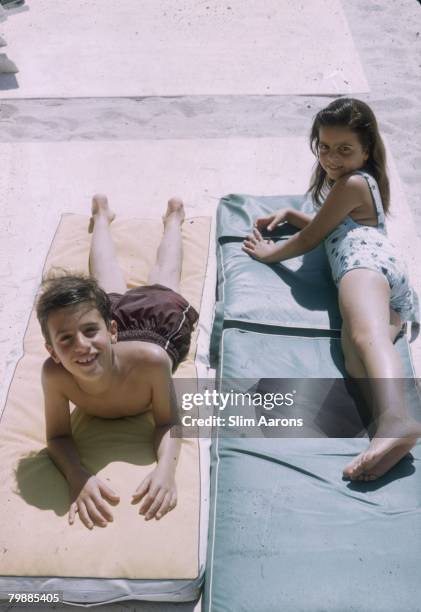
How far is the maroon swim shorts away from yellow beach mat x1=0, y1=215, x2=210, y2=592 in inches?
4.5

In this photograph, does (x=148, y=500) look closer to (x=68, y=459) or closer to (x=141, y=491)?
(x=141, y=491)

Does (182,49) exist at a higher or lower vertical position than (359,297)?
higher

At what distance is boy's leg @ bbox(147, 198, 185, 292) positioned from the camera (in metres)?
3.50

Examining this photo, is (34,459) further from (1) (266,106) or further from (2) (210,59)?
(2) (210,59)

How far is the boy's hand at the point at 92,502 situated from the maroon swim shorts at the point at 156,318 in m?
0.64

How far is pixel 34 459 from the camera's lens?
274 centimetres

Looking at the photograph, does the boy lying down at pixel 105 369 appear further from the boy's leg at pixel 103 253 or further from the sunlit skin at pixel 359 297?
the sunlit skin at pixel 359 297

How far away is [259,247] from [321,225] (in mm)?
432

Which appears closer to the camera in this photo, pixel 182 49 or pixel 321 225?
pixel 321 225

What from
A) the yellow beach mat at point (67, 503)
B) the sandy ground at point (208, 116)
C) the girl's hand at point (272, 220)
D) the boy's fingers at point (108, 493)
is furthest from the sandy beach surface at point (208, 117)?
the boy's fingers at point (108, 493)

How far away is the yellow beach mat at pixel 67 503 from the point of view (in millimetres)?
2375

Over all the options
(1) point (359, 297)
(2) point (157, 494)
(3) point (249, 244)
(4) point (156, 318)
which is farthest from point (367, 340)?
(3) point (249, 244)

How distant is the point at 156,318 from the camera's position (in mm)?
3045

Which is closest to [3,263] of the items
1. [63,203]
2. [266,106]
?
[63,203]
